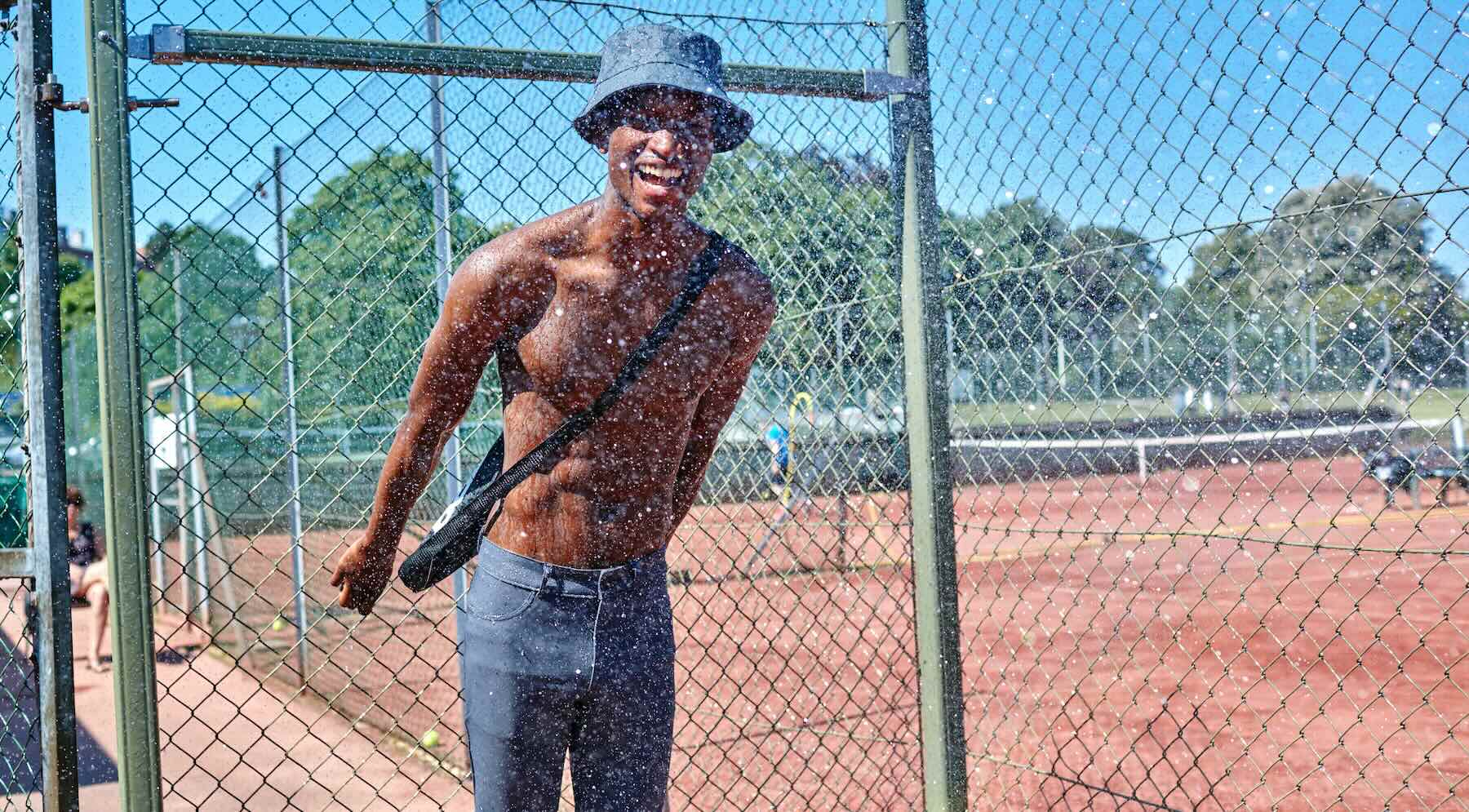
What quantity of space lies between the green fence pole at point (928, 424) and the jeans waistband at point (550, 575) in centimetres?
128

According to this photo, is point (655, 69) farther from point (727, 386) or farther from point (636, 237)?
point (727, 386)

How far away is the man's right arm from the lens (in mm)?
2357

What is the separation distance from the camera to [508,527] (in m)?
2.46

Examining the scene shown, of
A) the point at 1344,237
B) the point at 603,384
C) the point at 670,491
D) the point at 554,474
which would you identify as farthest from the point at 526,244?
the point at 1344,237

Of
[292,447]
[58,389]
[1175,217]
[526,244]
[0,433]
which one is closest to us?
[526,244]

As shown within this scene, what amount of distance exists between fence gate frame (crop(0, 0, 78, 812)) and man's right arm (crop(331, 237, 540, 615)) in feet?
2.24

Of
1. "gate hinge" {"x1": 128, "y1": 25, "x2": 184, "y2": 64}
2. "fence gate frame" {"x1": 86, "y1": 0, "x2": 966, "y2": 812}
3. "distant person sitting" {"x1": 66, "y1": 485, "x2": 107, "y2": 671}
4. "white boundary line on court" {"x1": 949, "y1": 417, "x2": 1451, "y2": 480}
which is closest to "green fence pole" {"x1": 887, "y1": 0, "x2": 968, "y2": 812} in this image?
"fence gate frame" {"x1": 86, "y1": 0, "x2": 966, "y2": 812}

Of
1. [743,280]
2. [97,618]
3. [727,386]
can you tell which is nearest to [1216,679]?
[727,386]

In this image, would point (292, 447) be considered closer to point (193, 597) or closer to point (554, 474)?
point (554, 474)

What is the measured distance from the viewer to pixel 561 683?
2.39m

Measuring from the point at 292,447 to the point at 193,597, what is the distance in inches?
285

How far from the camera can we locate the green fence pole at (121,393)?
2.46m

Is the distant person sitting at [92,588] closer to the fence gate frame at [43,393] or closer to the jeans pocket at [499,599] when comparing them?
the fence gate frame at [43,393]

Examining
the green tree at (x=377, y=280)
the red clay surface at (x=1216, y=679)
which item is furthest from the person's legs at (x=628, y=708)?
the green tree at (x=377, y=280)
